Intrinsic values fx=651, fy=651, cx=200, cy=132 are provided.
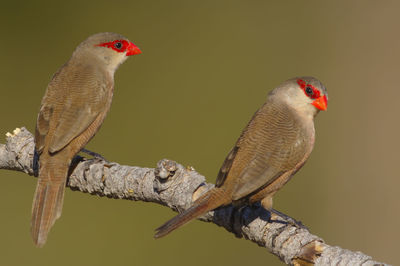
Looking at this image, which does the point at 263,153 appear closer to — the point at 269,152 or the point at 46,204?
the point at 269,152

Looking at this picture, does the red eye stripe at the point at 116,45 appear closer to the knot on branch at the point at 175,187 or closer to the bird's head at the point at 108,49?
the bird's head at the point at 108,49

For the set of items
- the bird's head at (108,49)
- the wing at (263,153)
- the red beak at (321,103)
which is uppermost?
the bird's head at (108,49)

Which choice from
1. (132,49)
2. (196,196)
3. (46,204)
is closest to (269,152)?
(196,196)

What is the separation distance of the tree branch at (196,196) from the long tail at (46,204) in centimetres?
17

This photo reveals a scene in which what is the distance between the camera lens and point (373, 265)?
315 cm

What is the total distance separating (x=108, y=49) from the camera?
5598 millimetres

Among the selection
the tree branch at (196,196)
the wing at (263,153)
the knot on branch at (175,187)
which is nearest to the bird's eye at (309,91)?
the wing at (263,153)

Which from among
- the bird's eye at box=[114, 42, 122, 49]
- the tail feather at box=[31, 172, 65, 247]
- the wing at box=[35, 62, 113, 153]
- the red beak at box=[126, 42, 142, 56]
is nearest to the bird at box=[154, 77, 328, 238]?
the tail feather at box=[31, 172, 65, 247]

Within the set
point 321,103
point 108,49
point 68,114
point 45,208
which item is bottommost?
point 45,208

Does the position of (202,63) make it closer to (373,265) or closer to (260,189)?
(260,189)

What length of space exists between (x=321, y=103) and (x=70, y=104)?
72.8 inches

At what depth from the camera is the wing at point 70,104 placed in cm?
467

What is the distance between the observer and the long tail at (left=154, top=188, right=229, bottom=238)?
3.47m

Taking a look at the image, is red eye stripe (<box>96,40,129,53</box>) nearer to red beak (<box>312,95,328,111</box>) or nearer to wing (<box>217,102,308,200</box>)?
wing (<box>217,102,308,200</box>)
